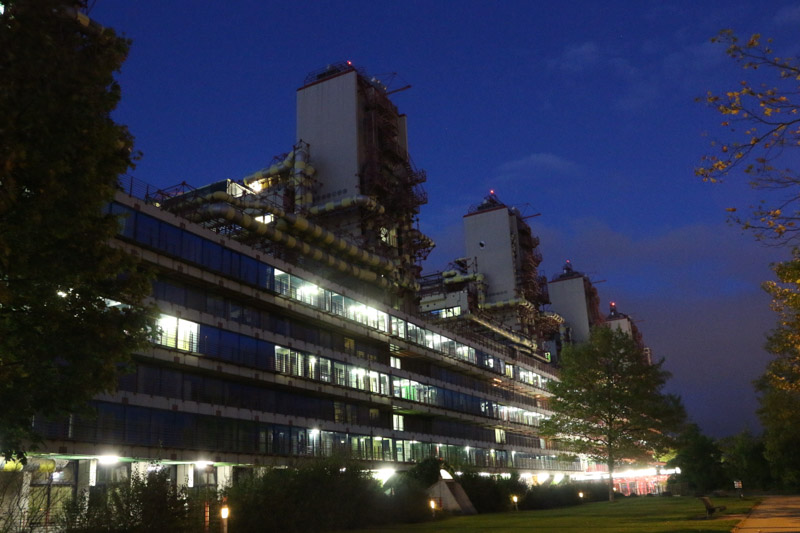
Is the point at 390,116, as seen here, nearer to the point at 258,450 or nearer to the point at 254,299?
the point at 254,299

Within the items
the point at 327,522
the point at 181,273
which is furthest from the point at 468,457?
the point at 327,522

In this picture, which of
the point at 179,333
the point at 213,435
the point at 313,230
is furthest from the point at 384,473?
the point at 179,333

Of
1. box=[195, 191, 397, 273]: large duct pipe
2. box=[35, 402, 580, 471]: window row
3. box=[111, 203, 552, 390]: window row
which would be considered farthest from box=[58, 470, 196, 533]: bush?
box=[195, 191, 397, 273]: large duct pipe

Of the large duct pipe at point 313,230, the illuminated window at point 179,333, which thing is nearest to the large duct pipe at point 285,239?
the large duct pipe at point 313,230

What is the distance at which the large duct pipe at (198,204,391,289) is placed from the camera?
63134 millimetres

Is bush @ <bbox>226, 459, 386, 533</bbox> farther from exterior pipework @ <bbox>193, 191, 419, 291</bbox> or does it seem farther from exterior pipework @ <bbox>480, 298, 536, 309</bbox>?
exterior pipework @ <bbox>480, 298, 536, 309</bbox>

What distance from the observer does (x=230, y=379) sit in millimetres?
59531

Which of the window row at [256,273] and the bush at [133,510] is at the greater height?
the window row at [256,273]

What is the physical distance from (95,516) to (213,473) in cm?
3176

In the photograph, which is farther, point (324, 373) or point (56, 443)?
point (324, 373)

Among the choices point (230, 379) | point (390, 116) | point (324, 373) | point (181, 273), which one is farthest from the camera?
point (390, 116)

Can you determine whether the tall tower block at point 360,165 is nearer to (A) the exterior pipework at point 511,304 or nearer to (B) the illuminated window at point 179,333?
(B) the illuminated window at point 179,333

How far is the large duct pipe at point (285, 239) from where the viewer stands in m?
63.1

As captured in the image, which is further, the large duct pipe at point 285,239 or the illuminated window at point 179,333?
the large duct pipe at point 285,239
